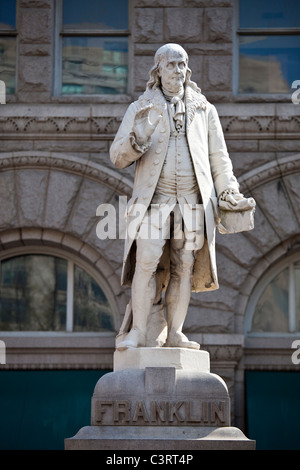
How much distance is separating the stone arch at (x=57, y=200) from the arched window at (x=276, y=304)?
1.91m

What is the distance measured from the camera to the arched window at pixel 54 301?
55.1 feet

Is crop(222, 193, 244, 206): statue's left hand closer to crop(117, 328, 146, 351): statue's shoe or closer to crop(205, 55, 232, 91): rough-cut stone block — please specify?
crop(117, 328, 146, 351): statue's shoe

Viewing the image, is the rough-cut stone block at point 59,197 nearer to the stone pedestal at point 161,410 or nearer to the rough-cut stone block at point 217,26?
the rough-cut stone block at point 217,26

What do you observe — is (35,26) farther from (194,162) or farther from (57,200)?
(194,162)

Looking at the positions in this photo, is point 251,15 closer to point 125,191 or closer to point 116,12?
point 116,12

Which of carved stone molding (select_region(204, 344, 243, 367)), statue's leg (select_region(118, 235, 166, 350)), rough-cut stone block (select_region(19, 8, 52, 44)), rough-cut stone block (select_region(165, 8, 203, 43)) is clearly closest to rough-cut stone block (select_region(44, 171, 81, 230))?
rough-cut stone block (select_region(19, 8, 52, 44))

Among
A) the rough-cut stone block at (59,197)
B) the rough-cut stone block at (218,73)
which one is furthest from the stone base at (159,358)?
the rough-cut stone block at (218,73)

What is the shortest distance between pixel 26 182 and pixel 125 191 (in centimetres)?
130

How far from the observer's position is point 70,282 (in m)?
16.9

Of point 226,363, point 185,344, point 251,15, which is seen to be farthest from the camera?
point 251,15

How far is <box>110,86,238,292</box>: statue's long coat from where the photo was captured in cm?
1170

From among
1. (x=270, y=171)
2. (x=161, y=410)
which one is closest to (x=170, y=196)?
(x=161, y=410)

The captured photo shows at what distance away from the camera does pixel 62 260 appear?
55.8ft

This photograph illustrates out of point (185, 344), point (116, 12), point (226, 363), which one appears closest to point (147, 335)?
point (185, 344)
